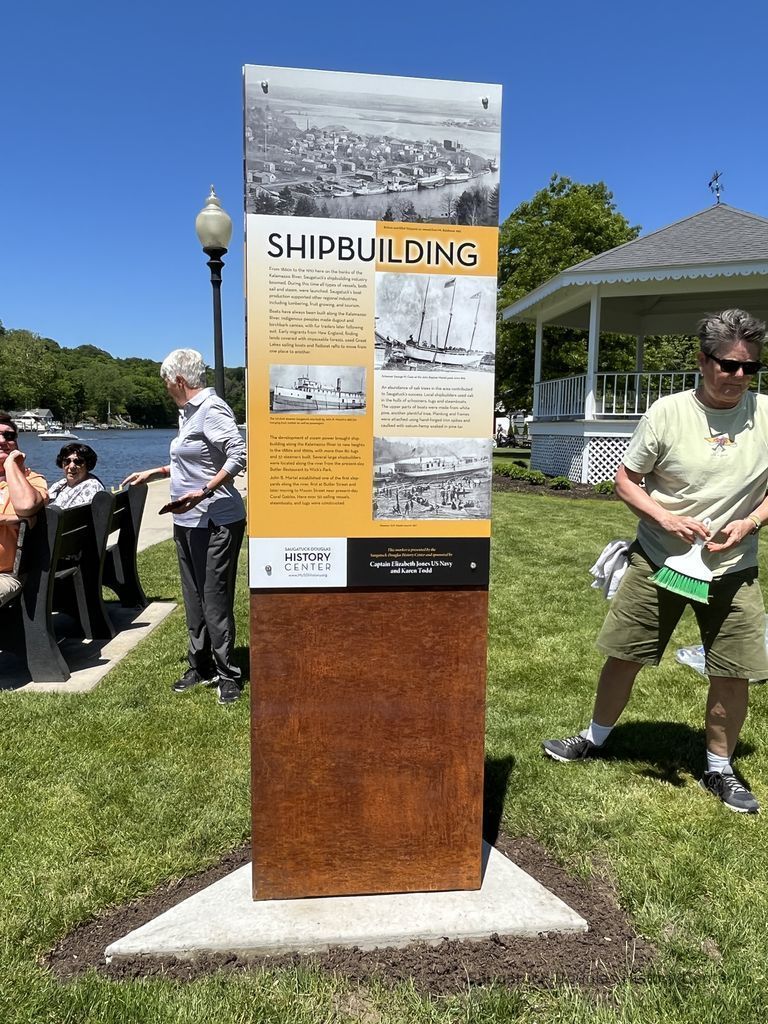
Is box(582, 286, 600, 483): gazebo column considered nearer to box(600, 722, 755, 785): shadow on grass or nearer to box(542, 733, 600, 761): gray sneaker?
box(600, 722, 755, 785): shadow on grass

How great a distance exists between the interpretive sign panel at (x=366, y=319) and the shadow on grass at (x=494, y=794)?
51.0 inches

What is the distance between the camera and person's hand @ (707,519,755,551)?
106 inches

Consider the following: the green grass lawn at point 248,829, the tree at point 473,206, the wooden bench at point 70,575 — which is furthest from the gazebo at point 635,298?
the tree at point 473,206

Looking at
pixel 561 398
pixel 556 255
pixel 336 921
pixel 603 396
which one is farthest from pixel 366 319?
pixel 556 255

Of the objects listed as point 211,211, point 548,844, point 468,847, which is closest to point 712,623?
point 548,844

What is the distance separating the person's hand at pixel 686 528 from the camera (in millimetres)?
2736

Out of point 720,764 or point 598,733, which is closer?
point 720,764

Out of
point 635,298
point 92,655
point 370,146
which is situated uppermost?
point 635,298

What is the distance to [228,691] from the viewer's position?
4.01 meters

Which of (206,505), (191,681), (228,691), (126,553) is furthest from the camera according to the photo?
(126,553)

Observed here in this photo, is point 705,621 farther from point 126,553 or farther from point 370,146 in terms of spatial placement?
point 126,553

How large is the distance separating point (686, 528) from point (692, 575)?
0.19 m

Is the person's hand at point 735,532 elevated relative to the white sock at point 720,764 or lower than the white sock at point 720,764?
elevated

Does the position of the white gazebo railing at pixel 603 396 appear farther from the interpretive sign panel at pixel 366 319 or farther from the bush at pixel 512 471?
the interpretive sign panel at pixel 366 319
